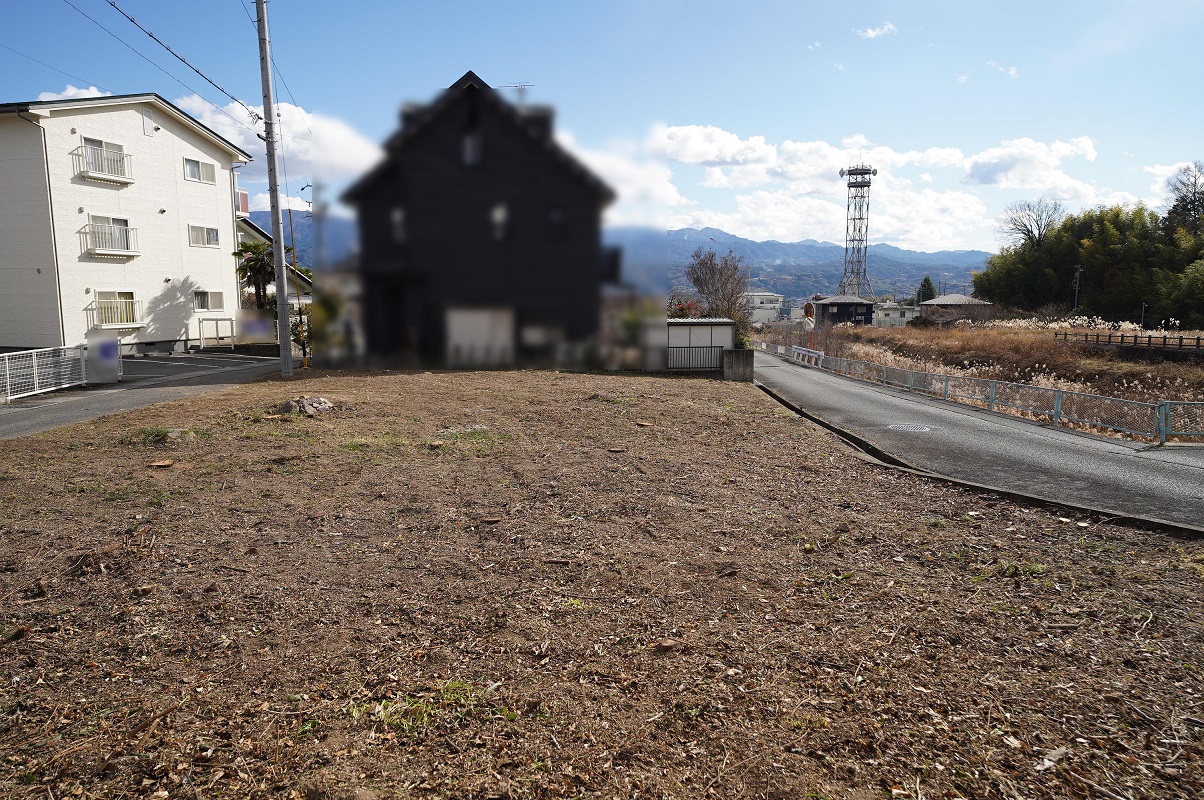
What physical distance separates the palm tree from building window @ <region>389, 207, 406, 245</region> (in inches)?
549

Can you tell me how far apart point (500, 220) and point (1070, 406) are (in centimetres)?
1616

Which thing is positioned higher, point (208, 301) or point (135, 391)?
point (208, 301)

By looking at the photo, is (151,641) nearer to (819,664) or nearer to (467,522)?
(467,522)

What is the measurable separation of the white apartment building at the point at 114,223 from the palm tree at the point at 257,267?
1.09 m

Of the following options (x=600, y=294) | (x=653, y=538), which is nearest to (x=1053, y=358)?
(x=600, y=294)

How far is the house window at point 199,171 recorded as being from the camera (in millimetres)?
30664

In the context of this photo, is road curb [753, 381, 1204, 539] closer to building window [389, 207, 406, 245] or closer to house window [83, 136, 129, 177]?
building window [389, 207, 406, 245]

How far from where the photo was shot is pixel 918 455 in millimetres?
10805

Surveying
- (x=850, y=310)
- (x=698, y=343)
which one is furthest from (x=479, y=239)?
(x=850, y=310)

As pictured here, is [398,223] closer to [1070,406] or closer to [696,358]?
[696,358]

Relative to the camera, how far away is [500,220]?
21.2m

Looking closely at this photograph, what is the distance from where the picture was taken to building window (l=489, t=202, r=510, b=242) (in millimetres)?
21047

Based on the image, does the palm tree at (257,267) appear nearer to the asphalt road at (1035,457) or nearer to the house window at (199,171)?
the house window at (199,171)

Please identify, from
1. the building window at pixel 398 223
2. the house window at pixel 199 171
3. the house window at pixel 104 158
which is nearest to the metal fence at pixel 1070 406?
the building window at pixel 398 223
